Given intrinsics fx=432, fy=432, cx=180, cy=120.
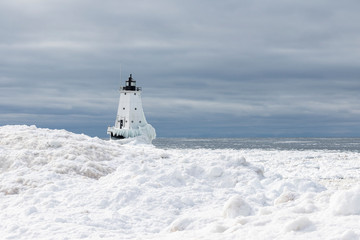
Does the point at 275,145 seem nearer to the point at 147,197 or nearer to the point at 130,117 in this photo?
the point at 130,117

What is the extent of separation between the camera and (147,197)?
36.5ft

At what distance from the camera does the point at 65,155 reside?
1529cm

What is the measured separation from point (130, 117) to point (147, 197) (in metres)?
46.1

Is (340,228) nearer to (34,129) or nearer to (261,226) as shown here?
(261,226)

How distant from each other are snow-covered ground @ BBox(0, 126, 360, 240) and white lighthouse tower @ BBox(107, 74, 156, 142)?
36.6 metres

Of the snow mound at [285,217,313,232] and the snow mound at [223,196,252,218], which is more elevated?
the snow mound at [285,217,313,232]

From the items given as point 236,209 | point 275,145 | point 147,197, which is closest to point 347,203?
point 236,209

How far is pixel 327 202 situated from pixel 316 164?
79.5 ft

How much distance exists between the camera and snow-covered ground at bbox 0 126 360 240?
6051 millimetres

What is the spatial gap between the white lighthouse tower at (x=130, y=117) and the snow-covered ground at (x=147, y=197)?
3665cm

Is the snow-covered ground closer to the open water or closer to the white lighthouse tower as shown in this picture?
the white lighthouse tower

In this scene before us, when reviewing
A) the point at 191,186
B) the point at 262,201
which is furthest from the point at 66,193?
the point at 262,201

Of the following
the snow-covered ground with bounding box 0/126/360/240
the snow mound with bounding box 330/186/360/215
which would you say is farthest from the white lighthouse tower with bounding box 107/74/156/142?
the snow mound with bounding box 330/186/360/215

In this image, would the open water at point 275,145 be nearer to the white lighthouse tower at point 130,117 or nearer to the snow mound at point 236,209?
the white lighthouse tower at point 130,117
